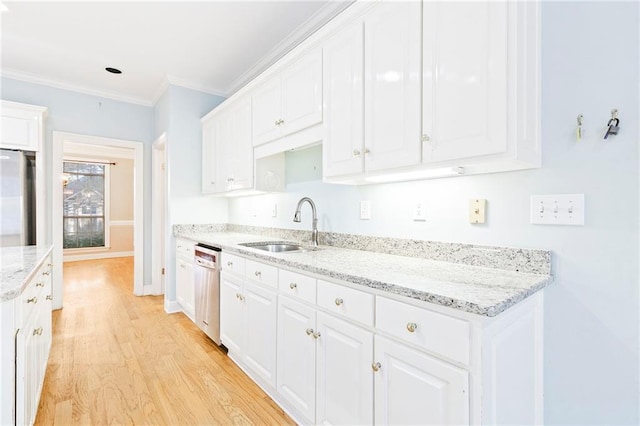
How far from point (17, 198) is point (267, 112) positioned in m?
2.65

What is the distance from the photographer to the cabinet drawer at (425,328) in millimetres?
974

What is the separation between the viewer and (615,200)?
46.3 inches

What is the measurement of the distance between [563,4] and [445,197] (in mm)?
914

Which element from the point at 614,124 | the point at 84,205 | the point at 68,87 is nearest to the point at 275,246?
the point at 614,124

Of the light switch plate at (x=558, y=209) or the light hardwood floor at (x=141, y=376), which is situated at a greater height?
the light switch plate at (x=558, y=209)

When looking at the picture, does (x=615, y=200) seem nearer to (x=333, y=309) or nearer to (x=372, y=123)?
(x=372, y=123)

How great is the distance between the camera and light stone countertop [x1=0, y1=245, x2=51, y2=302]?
1235 millimetres

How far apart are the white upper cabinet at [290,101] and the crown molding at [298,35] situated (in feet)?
1.71

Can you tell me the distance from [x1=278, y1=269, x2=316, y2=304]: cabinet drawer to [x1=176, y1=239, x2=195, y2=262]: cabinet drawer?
1653mm

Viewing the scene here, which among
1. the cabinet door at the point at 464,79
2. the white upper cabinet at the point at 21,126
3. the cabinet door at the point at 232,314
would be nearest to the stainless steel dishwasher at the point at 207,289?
the cabinet door at the point at 232,314

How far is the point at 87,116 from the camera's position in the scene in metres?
3.85

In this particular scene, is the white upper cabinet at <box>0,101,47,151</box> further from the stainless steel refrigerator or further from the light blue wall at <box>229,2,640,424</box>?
the light blue wall at <box>229,2,640,424</box>

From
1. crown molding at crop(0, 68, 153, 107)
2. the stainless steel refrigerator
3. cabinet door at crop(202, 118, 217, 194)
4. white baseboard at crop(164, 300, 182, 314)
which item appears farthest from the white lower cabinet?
crown molding at crop(0, 68, 153, 107)

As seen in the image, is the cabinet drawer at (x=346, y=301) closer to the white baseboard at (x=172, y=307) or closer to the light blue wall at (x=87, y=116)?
the white baseboard at (x=172, y=307)
